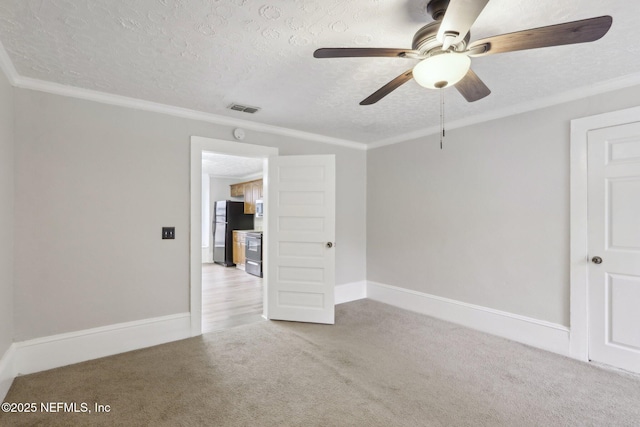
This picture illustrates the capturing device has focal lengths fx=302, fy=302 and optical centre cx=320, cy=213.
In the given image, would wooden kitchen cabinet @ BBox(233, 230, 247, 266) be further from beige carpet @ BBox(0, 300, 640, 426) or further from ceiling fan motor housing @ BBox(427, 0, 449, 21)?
ceiling fan motor housing @ BBox(427, 0, 449, 21)

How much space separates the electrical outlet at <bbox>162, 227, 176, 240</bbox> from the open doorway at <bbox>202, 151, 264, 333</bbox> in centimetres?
134

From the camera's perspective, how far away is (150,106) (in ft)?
9.64

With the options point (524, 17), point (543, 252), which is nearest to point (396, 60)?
point (524, 17)

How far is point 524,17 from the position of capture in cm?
166

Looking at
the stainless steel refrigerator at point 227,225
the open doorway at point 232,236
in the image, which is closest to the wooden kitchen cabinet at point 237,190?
the open doorway at point 232,236

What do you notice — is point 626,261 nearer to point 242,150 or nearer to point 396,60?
point 396,60

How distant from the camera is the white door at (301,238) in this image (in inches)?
141

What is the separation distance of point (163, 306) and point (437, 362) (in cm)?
263

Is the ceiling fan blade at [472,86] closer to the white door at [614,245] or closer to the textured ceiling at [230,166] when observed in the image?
the white door at [614,245]

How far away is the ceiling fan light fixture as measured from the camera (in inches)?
59.7

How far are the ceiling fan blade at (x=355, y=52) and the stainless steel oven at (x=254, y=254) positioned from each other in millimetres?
4968

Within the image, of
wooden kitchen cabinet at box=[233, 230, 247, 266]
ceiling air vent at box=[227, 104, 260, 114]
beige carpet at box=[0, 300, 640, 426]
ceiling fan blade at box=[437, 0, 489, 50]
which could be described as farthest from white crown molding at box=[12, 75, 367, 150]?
wooden kitchen cabinet at box=[233, 230, 247, 266]

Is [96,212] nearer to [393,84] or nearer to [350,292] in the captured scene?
[393,84]

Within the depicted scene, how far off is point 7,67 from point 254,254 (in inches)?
186
